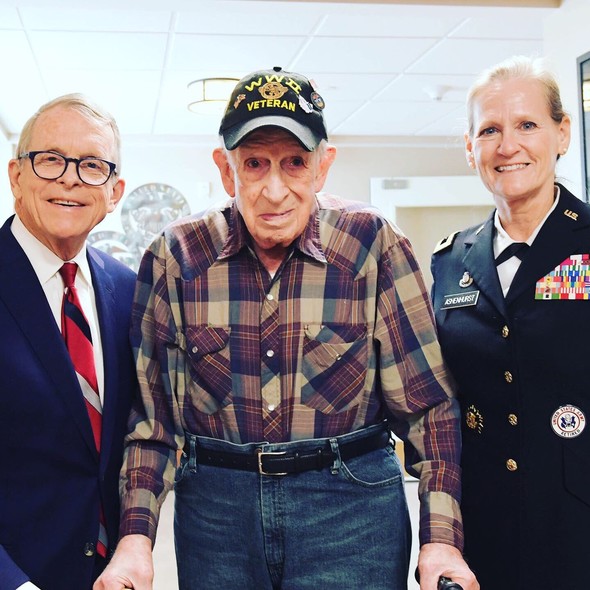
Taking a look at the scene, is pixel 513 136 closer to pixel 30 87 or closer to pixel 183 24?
pixel 183 24

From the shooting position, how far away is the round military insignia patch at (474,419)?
1.70 meters

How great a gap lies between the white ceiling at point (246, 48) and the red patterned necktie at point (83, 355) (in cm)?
237

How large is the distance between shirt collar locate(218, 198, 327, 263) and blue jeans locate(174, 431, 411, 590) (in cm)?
38

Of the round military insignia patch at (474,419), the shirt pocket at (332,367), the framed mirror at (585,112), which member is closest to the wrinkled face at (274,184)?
the shirt pocket at (332,367)

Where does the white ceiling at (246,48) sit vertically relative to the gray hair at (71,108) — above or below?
above

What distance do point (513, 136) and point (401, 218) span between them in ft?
19.5

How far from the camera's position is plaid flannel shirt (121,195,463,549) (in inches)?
59.7

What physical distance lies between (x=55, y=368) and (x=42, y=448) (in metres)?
0.16

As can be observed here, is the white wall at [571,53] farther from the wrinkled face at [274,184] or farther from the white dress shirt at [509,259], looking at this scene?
the wrinkled face at [274,184]

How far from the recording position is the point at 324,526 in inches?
58.4

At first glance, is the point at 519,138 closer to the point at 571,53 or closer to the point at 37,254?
the point at 37,254

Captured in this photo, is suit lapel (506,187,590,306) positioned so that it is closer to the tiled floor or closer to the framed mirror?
the framed mirror

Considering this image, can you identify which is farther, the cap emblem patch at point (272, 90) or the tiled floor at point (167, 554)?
the tiled floor at point (167, 554)

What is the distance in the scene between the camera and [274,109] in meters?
1.47
